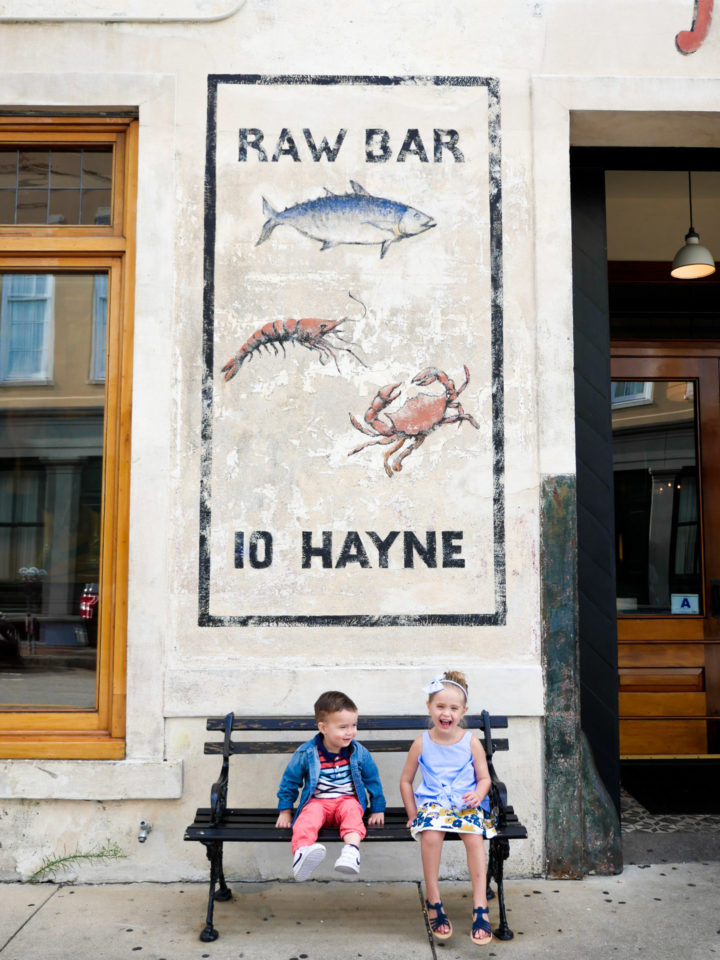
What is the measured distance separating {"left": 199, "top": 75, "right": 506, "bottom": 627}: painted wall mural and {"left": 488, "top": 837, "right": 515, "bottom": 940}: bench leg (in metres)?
1.05

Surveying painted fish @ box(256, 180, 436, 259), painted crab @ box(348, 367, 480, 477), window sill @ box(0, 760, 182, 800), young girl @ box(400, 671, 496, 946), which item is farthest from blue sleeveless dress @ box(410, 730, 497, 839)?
painted fish @ box(256, 180, 436, 259)

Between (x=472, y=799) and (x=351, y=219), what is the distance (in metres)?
2.88

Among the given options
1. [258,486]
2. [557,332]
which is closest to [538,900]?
[258,486]

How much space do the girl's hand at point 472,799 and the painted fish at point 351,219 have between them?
8.75ft

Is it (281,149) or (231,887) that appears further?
(281,149)

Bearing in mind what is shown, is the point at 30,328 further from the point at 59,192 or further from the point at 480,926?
the point at 480,926

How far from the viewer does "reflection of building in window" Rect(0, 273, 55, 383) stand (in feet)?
14.7

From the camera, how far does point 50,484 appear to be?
4.38 metres

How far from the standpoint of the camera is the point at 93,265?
444cm

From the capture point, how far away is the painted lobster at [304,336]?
14.0 feet

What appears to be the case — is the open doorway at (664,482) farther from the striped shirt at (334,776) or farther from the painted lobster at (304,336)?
the striped shirt at (334,776)

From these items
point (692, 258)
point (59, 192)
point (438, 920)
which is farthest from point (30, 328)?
point (692, 258)

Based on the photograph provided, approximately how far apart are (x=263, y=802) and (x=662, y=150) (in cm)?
416

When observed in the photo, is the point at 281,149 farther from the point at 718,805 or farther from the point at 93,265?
the point at 718,805
